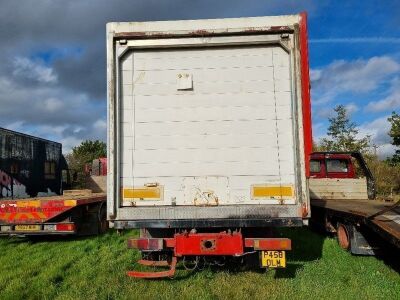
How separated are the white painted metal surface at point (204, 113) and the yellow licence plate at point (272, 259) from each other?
0.69 m

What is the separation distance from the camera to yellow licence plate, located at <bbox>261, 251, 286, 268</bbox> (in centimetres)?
592

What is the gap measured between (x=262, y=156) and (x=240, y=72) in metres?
1.17

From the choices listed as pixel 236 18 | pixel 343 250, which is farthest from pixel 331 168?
pixel 236 18

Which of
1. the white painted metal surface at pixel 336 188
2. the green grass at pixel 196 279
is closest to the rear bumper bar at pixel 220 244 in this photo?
the green grass at pixel 196 279

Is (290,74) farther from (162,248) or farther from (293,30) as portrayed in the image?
(162,248)

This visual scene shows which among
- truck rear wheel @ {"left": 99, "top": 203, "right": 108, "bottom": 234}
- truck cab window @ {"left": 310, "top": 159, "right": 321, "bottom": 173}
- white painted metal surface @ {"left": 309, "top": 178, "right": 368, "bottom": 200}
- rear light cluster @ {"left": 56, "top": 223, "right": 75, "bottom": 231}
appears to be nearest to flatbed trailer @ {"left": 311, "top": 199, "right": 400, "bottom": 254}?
white painted metal surface @ {"left": 309, "top": 178, "right": 368, "bottom": 200}

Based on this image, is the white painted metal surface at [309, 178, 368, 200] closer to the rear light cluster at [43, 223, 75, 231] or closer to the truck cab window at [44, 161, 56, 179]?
the rear light cluster at [43, 223, 75, 231]

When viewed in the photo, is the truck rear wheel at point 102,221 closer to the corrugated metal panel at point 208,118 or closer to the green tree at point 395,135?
the corrugated metal panel at point 208,118

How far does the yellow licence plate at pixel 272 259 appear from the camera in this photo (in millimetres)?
5918

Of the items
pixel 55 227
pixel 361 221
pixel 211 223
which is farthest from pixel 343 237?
pixel 55 227

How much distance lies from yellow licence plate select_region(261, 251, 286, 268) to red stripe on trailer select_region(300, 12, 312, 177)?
45.1 inches

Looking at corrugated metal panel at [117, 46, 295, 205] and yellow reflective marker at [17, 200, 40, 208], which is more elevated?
corrugated metal panel at [117, 46, 295, 205]

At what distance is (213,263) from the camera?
648 centimetres

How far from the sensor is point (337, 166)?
1320 cm
